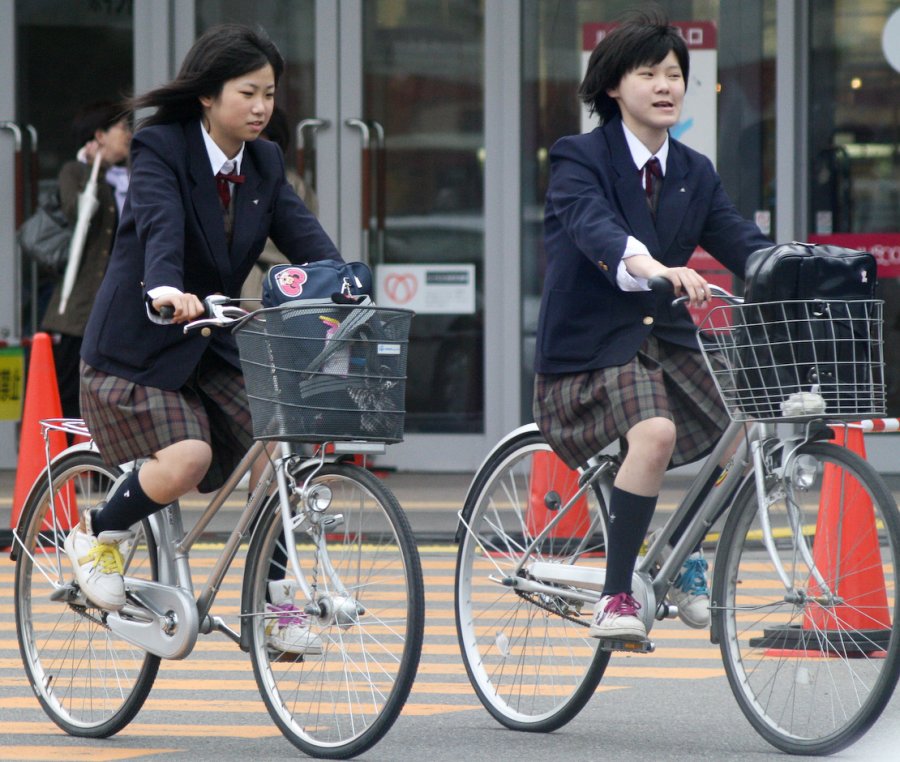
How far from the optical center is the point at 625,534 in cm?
462

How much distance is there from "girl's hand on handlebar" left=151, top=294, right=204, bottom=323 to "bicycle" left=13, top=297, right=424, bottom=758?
0.08m

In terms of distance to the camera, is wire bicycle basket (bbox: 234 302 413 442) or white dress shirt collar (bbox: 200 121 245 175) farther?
white dress shirt collar (bbox: 200 121 245 175)

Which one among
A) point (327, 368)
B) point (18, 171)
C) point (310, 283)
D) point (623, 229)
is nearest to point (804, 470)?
point (623, 229)

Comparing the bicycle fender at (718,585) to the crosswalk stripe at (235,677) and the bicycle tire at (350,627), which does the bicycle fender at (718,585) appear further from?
the bicycle tire at (350,627)

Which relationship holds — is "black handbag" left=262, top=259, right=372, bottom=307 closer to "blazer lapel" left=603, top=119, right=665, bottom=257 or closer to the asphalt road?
"blazer lapel" left=603, top=119, right=665, bottom=257

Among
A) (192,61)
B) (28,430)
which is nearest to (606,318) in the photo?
(192,61)

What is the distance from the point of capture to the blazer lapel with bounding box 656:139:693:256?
4.80m

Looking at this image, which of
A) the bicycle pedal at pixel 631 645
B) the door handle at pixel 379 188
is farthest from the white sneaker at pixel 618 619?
the door handle at pixel 379 188

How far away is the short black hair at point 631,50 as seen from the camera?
473cm

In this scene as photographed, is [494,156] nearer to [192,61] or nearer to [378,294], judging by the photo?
[378,294]

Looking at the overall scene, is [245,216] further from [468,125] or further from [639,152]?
[468,125]

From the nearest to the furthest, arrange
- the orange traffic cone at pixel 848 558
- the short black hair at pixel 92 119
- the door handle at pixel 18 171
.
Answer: the orange traffic cone at pixel 848 558, the short black hair at pixel 92 119, the door handle at pixel 18 171

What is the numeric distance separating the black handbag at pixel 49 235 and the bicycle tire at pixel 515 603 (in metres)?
5.63

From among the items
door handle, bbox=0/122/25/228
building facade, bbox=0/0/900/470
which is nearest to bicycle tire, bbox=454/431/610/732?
building facade, bbox=0/0/900/470
